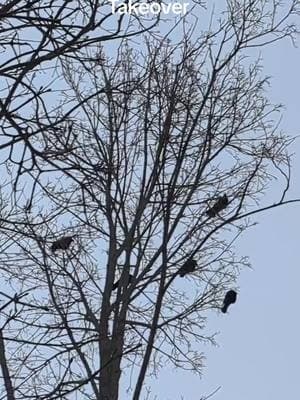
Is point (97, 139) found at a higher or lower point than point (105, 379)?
higher

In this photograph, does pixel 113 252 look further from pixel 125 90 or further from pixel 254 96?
pixel 125 90

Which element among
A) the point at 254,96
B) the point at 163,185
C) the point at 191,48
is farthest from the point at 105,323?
the point at 163,185

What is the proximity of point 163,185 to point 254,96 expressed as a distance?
574 centimetres

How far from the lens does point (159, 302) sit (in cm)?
312

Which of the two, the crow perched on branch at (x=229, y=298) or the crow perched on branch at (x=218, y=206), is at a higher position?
the crow perched on branch at (x=218, y=206)

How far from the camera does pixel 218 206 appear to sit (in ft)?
28.1

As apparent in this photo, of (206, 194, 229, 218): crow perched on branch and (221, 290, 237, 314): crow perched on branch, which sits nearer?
(206, 194, 229, 218): crow perched on branch

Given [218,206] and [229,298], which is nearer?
[218,206]

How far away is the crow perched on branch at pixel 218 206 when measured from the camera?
8330 millimetres

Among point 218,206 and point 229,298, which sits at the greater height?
point 218,206

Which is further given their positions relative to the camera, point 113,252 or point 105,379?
point 113,252

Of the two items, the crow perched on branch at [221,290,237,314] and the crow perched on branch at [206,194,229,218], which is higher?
the crow perched on branch at [206,194,229,218]

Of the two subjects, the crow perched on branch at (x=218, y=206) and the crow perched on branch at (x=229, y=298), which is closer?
the crow perched on branch at (x=218, y=206)

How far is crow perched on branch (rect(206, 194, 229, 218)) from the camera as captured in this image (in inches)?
328
